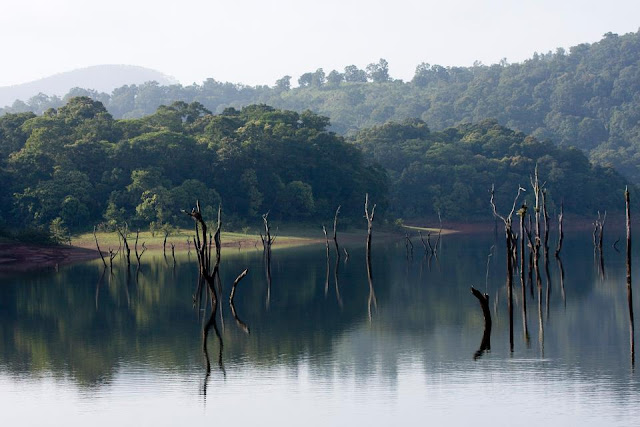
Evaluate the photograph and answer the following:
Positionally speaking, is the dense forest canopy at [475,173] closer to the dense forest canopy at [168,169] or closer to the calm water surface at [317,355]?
the dense forest canopy at [168,169]

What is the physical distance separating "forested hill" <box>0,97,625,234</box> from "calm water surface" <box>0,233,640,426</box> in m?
34.9

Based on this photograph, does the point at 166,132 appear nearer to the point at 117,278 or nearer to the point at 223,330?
the point at 117,278

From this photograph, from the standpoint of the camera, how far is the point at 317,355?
35.0 meters

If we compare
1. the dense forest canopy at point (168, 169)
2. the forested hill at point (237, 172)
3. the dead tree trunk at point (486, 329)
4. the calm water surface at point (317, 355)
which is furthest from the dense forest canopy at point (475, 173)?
the dead tree trunk at point (486, 329)

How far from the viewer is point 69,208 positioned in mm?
90812

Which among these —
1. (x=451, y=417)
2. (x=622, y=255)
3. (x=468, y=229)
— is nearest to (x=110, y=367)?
(x=451, y=417)

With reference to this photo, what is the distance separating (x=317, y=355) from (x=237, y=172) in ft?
231

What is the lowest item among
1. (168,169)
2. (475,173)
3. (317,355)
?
(317,355)

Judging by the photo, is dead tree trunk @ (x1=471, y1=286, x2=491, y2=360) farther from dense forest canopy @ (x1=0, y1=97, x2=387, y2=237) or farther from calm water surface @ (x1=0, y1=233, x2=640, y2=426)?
dense forest canopy @ (x1=0, y1=97, x2=387, y2=237)

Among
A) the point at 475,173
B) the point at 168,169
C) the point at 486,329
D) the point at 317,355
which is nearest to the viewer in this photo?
the point at 317,355

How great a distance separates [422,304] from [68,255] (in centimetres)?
3799

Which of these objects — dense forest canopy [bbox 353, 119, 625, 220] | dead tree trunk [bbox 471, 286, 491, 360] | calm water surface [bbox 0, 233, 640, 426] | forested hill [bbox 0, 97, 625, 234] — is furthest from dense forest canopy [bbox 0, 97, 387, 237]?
dead tree trunk [bbox 471, 286, 491, 360]

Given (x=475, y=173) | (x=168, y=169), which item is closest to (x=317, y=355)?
(x=168, y=169)

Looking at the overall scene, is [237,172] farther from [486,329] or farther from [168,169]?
[486,329]
